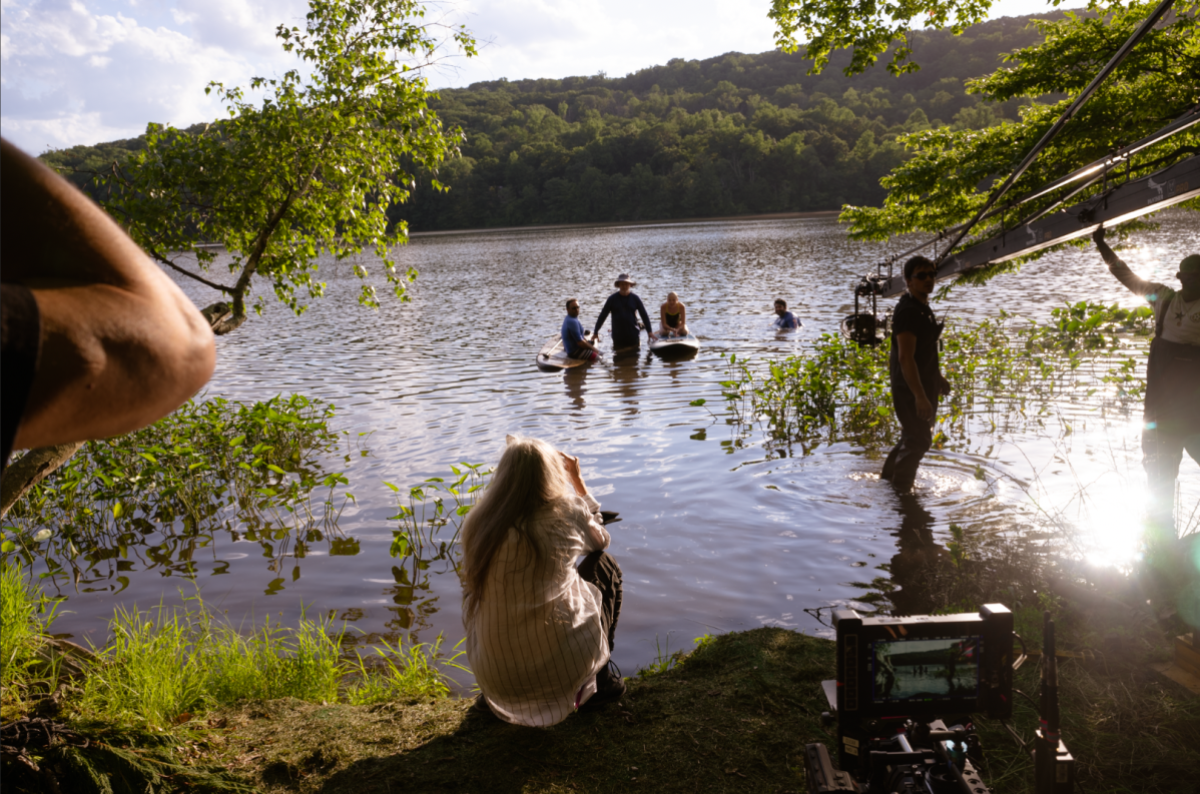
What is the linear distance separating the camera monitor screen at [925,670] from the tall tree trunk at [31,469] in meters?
3.96

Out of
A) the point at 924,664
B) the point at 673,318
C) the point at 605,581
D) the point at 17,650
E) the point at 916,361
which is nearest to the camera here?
the point at 924,664

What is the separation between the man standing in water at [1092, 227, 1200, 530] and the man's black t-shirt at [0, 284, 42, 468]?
6.79 m

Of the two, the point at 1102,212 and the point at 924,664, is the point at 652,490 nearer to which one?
the point at 1102,212

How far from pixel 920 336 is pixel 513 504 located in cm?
463

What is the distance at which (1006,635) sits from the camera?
2.46m

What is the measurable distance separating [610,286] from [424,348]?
1817cm

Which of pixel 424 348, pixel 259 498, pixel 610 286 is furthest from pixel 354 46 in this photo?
pixel 610 286

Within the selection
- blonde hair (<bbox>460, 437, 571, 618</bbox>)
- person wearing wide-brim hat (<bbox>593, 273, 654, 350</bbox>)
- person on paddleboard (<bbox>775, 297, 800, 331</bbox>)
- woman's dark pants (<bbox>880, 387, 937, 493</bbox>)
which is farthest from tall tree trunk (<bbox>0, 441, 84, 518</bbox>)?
person on paddleboard (<bbox>775, 297, 800, 331</bbox>)

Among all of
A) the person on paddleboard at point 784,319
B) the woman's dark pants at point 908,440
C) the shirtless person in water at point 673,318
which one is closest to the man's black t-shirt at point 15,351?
the woman's dark pants at point 908,440

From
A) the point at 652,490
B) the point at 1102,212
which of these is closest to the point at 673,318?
the point at 652,490

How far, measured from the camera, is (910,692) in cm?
248

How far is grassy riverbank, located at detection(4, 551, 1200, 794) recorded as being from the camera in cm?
331

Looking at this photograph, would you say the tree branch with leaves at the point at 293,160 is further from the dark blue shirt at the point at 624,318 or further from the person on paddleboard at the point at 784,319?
the person on paddleboard at the point at 784,319

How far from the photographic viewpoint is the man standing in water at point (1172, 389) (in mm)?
5637
